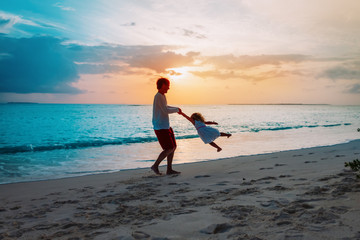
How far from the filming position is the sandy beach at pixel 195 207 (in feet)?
9.17

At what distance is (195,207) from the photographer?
3658 mm

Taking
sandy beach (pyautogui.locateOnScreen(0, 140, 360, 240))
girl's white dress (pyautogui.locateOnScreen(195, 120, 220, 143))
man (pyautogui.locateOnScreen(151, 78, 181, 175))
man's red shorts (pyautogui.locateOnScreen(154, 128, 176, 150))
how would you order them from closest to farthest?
1. sandy beach (pyautogui.locateOnScreen(0, 140, 360, 240))
2. man (pyautogui.locateOnScreen(151, 78, 181, 175))
3. man's red shorts (pyautogui.locateOnScreen(154, 128, 176, 150))
4. girl's white dress (pyautogui.locateOnScreen(195, 120, 220, 143))

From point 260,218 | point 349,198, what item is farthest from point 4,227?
point 349,198

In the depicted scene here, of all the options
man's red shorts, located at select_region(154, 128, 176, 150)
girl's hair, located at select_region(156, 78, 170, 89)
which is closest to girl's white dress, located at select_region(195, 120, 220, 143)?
man's red shorts, located at select_region(154, 128, 176, 150)

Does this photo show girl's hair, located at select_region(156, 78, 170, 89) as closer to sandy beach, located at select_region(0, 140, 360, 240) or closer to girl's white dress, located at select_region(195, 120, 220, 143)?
girl's white dress, located at select_region(195, 120, 220, 143)

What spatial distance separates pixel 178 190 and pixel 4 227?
256cm

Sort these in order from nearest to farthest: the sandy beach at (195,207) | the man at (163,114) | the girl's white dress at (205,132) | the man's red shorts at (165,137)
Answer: the sandy beach at (195,207) < the man at (163,114) < the man's red shorts at (165,137) < the girl's white dress at (205,132)

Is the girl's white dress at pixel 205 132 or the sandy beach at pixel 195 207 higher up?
the girl's white dress at pixel 205 132

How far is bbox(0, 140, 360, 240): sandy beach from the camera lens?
9.17 feet

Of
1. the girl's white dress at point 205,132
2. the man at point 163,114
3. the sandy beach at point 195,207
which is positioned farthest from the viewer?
the girl's white dress at point 205,132

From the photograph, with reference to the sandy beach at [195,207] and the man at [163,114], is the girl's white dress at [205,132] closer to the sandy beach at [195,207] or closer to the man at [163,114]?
the man at [163,114]

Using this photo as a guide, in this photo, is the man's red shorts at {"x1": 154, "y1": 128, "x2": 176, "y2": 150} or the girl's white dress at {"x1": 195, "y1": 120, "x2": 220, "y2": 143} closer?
the man's red shorts at {"x1": 154, "y1": 128, "x2": 176, "y2": 150}

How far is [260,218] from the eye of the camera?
3.03m

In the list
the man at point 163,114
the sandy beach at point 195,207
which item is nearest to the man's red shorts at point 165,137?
the man at point 163,114
